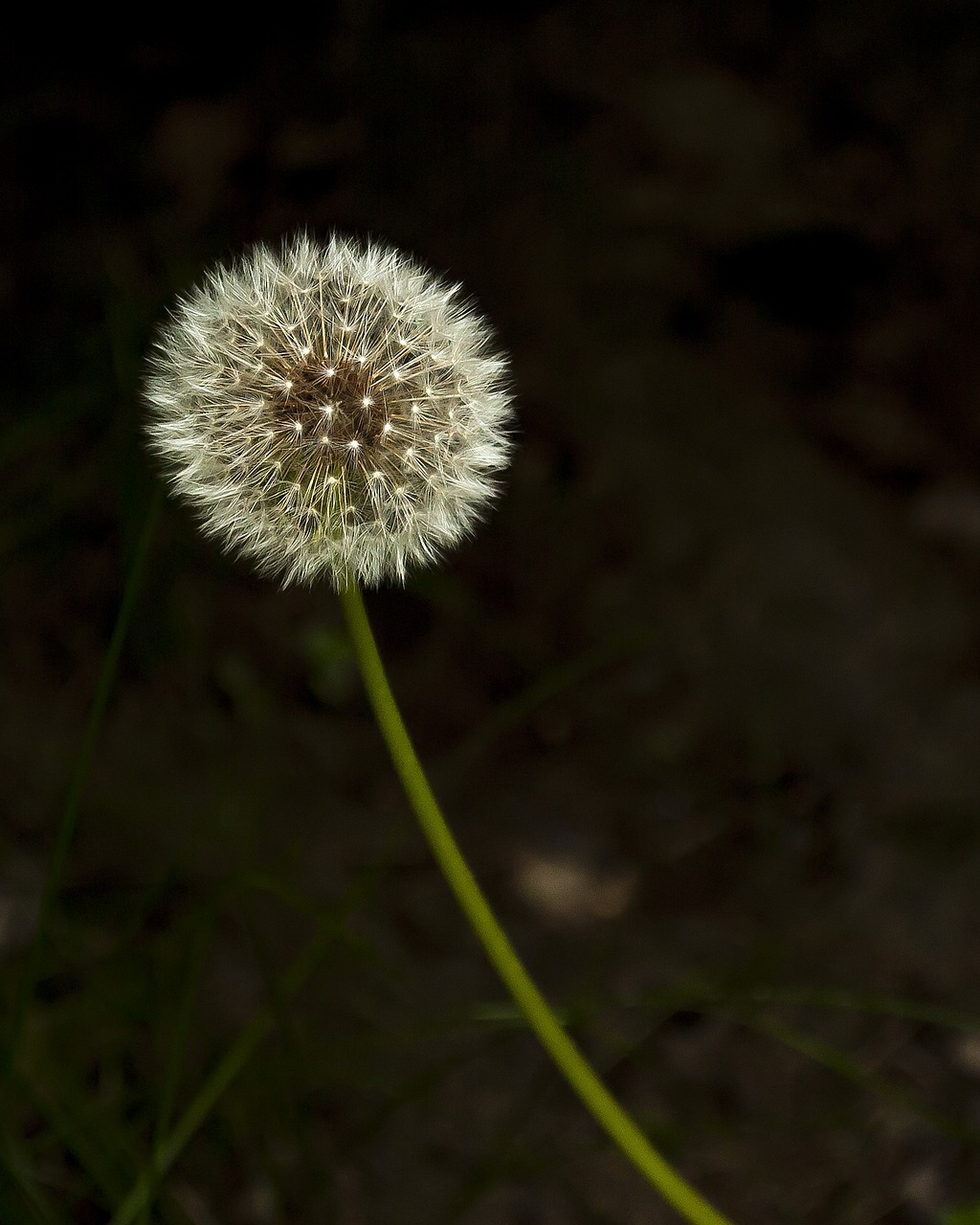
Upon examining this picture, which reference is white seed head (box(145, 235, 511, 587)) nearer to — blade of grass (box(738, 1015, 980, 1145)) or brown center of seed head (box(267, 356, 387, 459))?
brown center of seed head (box(267, 356, 387, 459))

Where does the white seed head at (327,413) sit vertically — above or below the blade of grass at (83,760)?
above

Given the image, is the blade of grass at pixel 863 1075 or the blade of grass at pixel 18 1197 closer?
the blade of grass at pixel 18 1197

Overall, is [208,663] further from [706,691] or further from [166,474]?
[166,474]

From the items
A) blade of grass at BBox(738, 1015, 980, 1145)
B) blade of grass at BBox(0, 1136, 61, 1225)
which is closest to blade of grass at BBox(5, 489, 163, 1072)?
blade of grass at BBox(0, 1136, 61, 1225)

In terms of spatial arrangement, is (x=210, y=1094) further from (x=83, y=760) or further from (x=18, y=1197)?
(x=83, y=760)

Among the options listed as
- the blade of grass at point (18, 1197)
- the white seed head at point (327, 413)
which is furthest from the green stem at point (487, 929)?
the blade of grass at point (18, 1197)

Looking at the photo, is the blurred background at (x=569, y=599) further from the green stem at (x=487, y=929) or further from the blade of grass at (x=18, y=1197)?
the green stem at (x=487, y=929)
